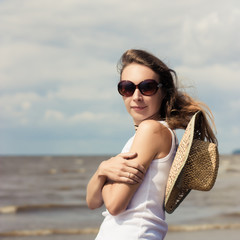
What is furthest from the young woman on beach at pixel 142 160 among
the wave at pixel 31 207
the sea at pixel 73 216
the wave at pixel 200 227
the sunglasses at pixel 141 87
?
the wave at pixel 31 207

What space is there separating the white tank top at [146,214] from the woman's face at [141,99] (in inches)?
11.0

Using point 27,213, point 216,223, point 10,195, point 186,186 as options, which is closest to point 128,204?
point 186,186

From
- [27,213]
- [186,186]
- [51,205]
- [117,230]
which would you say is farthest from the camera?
[51,205]

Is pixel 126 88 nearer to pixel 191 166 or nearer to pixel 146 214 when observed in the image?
pixel 191 166

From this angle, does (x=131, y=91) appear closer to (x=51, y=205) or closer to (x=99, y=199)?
(x=99, y=199)

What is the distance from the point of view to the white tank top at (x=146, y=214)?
7.19 ft

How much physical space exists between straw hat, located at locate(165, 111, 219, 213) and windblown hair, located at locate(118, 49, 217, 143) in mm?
79

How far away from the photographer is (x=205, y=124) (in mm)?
2486

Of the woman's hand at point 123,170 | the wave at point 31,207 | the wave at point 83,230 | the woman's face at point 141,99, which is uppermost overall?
the woman's face at point 141,99

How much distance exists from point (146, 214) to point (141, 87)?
695mm

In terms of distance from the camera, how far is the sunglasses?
245cm

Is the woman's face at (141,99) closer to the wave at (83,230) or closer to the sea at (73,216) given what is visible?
the sea at (73,216)

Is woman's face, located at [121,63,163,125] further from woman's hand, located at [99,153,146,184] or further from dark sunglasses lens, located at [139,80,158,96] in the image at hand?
woman's hand, located at [99,153,146,184]

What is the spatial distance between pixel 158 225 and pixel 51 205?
536 inches
